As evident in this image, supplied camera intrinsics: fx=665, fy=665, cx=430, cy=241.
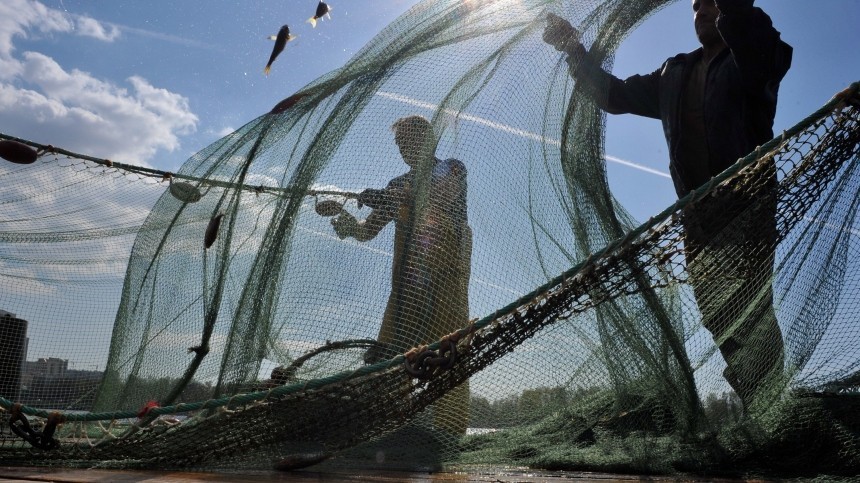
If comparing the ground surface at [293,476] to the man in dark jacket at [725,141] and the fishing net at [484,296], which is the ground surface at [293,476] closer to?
the fishing net at [484,296]

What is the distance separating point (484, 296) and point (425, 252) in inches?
13.6

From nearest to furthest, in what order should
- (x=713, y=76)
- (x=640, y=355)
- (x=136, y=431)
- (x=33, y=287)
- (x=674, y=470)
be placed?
(x=136, y=431)
(x=674, y=470)
(x=640, y=355)
(x=713, y=76)
(x=33, y=287)

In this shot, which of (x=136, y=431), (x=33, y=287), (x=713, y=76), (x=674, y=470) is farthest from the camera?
(x=33, y=287)

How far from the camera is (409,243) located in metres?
3.13

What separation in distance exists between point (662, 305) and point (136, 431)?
2.44m

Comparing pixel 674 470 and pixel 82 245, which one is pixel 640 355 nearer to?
pixel 674 470

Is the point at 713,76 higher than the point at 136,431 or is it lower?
higher

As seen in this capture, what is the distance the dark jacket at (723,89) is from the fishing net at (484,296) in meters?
0.29

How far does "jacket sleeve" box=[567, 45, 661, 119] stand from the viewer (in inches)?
144

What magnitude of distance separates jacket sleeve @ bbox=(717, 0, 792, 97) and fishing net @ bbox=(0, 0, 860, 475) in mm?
668

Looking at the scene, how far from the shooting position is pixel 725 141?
135 inches

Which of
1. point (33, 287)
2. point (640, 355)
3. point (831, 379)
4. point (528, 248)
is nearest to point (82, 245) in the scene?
point (33, 287)

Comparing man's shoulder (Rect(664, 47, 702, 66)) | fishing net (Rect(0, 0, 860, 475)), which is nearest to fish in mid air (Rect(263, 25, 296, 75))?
fishing net (Rect(0, 0, 860, 475))

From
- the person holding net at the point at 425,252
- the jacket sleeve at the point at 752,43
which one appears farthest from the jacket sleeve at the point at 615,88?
the person holding net at the point at 425,252
